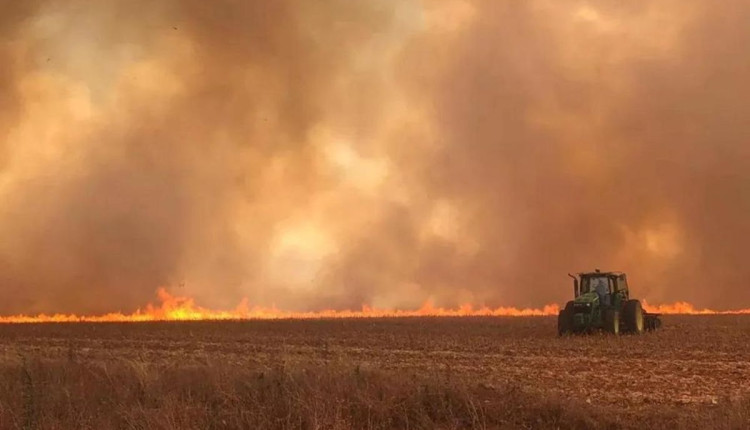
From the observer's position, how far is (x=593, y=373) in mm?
17156

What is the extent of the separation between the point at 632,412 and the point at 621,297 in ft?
70.5

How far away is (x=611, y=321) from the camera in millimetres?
29234

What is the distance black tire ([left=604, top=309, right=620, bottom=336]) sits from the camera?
2909 centimetres

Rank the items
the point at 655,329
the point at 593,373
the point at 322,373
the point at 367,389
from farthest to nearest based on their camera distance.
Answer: the point at 655,329 < the point at 593,373 < the point at 322,373 < the point at 367,389

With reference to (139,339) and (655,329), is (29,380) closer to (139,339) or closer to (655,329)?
(139,339)

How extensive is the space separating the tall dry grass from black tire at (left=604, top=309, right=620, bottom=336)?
58.8 ft

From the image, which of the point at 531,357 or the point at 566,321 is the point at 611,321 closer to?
the point at 566,321

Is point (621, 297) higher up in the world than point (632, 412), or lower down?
higher up

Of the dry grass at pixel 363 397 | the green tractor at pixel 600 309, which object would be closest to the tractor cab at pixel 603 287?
the green tractor at pixel 600 309

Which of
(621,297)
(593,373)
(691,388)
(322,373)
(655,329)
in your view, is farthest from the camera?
(655,329)

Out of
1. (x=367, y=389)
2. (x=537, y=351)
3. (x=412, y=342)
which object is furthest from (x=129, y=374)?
(x=412, y=342)

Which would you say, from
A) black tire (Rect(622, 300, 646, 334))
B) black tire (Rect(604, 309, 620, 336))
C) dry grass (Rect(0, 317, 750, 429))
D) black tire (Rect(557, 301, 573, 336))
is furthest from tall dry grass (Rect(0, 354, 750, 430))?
black tire (Rect(622, 300, 646, 334))

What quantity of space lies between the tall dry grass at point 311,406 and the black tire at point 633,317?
1900cm

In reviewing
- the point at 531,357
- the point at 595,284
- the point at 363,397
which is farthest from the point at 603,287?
the point at 363,397
